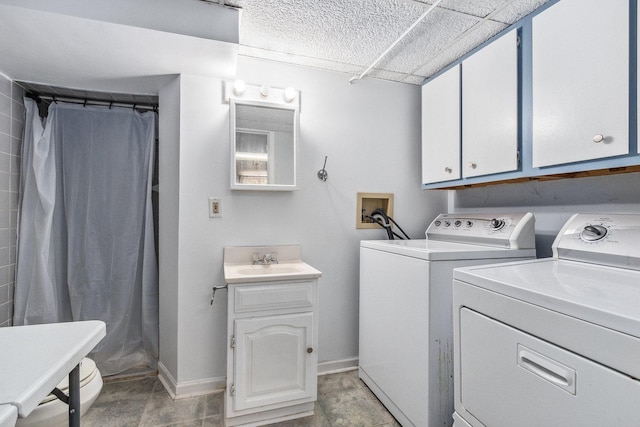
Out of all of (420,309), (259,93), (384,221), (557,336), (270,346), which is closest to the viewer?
(557,336)

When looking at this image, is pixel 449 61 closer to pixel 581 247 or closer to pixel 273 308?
pixel 581 247

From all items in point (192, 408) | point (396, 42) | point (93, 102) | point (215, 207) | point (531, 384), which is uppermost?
point (396, 42)

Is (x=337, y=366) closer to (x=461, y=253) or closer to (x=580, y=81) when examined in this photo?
(x=461, y=253)

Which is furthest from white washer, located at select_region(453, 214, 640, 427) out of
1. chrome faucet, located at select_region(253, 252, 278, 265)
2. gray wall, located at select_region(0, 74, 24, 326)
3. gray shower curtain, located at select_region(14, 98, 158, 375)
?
gray wall, located at select_region(0, 74, 24, 326)

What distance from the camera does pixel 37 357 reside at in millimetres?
716

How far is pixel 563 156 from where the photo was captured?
1.35 m

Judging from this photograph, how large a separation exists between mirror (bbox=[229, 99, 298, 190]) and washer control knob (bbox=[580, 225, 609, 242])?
5.00ft

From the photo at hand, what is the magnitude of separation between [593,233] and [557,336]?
0.76 m

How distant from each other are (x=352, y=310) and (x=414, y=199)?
991 millimetres

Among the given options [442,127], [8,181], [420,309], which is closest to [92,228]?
[8,181]

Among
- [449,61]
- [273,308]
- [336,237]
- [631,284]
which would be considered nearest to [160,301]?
[273,308]

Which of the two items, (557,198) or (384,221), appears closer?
(557,198)

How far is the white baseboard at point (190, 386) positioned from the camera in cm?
187

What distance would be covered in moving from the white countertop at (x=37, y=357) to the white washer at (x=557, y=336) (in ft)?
4.00
